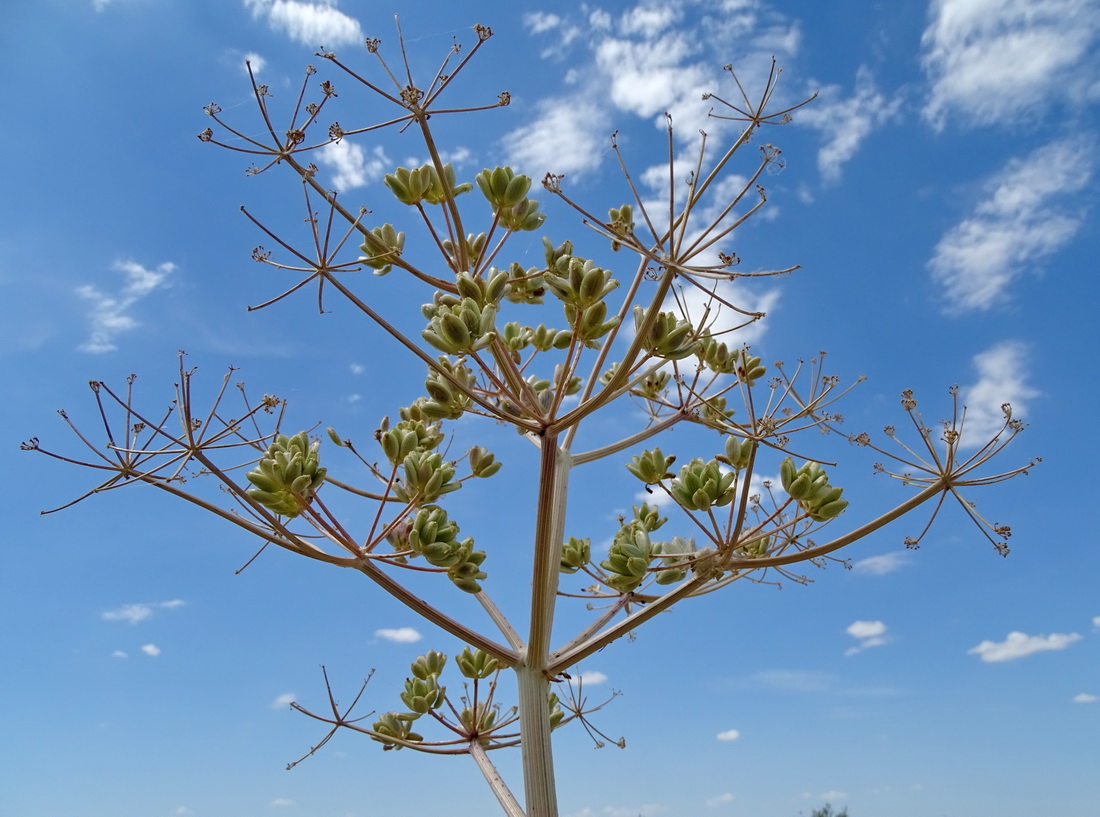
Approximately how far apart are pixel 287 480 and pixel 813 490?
1659 millimetres

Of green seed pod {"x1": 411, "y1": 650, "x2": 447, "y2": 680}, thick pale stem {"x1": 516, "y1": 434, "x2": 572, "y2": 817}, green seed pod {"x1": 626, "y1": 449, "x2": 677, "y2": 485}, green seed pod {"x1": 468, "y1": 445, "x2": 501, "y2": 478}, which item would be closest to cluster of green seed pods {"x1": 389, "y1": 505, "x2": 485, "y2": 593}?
thick pale stem {"x1": 516, "y1": 434, "x2": 572, "y2": 817}

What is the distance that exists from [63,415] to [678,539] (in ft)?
7.05

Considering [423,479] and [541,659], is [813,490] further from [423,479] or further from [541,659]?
[423,479]

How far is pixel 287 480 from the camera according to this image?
101 inches

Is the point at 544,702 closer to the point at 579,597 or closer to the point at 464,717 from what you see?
the point at 579,597

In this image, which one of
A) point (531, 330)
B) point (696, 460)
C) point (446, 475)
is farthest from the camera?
point (531, 330)

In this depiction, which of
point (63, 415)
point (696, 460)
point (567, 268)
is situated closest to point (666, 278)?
point (567, 268)

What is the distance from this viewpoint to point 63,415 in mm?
2852

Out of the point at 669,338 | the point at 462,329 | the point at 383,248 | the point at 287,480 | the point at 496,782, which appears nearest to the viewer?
the point at 462,329

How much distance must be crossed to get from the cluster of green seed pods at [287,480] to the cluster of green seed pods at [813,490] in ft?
4.92

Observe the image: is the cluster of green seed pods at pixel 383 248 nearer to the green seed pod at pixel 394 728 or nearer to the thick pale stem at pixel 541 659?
the thick pale stem at pixel 541 659

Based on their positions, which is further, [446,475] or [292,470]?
[446,475]

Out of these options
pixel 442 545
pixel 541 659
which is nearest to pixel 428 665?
pixel 541 659

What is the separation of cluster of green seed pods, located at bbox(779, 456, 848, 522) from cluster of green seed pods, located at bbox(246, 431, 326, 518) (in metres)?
1.50
